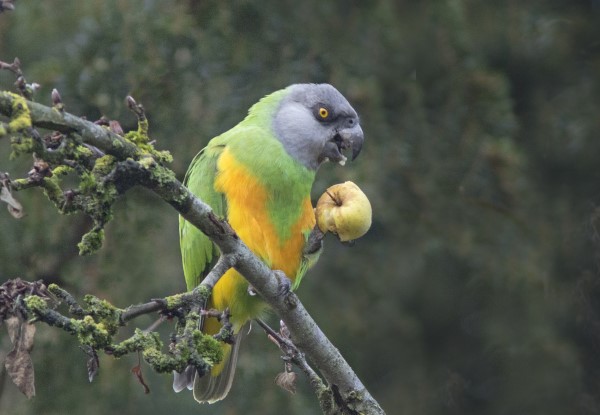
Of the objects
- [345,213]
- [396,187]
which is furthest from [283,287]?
[396,187]

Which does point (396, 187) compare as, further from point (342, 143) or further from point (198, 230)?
point (198, 230)

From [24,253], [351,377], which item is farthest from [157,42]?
[351,377]

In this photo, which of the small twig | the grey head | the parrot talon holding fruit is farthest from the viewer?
the grey head

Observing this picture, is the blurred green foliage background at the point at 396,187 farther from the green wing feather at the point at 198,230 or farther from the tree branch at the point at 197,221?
the tree branch at the point at 197,221

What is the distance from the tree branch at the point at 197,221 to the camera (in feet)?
5.35

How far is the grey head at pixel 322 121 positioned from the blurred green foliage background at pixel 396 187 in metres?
0.49

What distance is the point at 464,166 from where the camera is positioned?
4316 mm

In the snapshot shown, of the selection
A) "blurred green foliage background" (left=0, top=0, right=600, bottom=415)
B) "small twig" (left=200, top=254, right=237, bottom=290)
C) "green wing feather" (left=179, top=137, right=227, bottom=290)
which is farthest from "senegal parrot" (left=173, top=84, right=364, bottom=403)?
"small twig" (left=200, top=254, right=237, bottom=290)

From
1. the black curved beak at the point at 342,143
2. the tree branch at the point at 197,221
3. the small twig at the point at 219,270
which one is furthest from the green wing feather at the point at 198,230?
the small twig at the point at 219,270

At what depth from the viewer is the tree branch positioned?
1.63 m

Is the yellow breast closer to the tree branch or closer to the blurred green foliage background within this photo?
the tree branch

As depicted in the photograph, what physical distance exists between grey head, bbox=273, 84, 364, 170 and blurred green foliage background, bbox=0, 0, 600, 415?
1.61 feet

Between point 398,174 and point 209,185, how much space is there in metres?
1.68

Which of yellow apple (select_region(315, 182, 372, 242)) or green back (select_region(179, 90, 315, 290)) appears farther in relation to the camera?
green back (select_region(179, 90, 315, 290))
